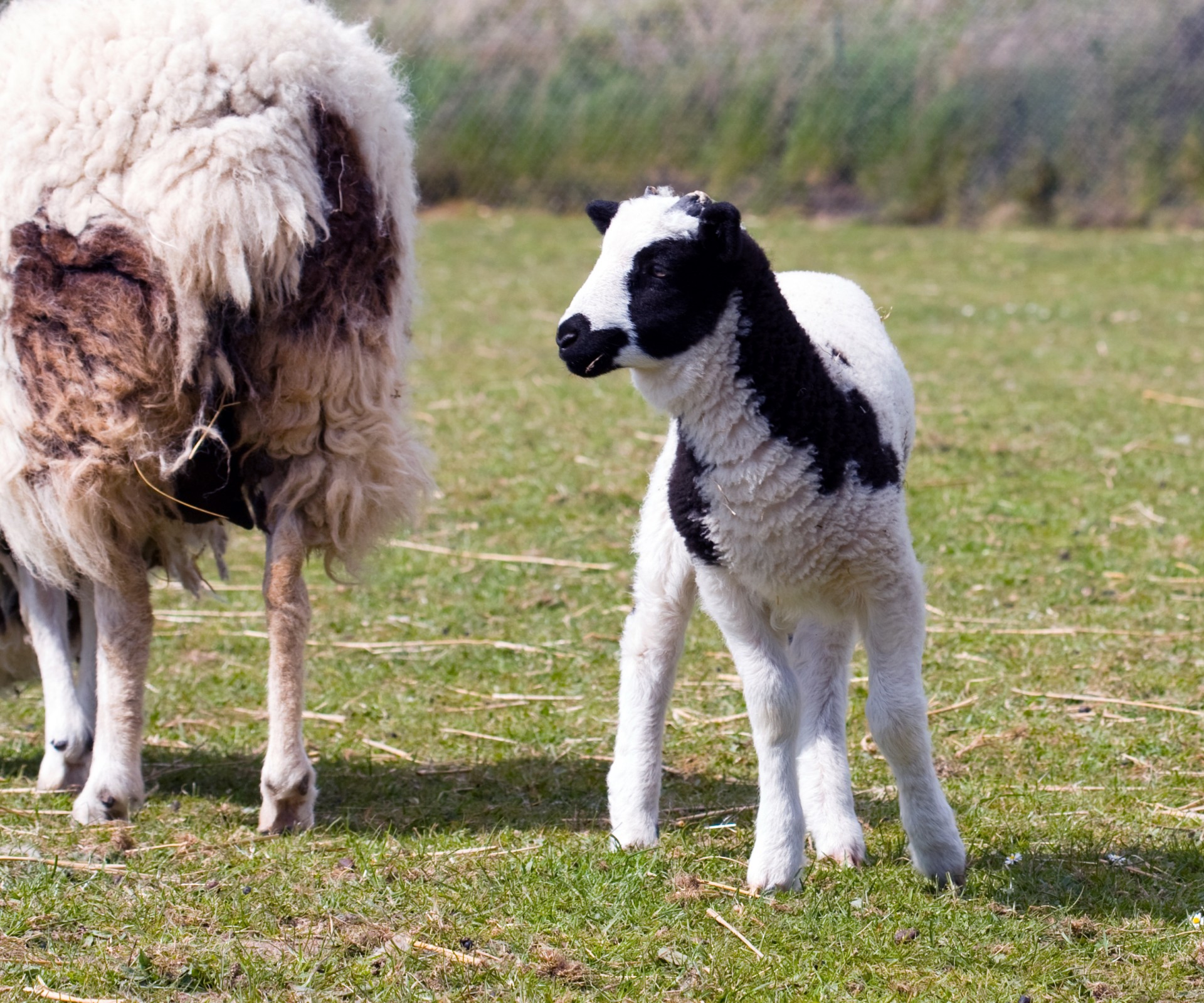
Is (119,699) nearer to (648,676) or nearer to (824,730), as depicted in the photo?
(648,676)

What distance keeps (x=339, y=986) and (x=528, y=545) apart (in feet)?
12.9

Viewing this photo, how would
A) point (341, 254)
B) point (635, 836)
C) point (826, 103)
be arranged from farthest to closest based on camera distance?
point (826, 103) < point (341, 254) < point (635, 836)

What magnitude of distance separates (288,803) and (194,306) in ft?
4.33

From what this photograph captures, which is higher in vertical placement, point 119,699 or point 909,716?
point 909,716

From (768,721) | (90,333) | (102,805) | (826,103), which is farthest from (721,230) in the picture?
(826,103)

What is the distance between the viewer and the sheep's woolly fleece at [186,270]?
3814 mm

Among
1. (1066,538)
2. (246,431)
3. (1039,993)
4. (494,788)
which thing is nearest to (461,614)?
(494,788)

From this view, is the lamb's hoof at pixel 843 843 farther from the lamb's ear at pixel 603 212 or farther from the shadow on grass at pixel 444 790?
the lamb's ear at pixel 603 212

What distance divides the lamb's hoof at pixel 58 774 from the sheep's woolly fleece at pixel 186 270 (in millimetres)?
640

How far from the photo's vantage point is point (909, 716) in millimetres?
3344

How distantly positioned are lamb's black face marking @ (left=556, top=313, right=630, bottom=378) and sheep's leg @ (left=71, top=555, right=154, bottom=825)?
1660 millimetres

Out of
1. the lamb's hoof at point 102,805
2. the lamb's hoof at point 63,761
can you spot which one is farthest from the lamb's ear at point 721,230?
the lamb's hoof at point 63,761

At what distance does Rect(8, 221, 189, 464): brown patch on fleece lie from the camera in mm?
3822

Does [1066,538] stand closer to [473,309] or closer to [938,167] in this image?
[473,309]
